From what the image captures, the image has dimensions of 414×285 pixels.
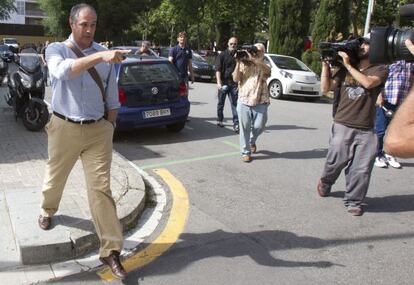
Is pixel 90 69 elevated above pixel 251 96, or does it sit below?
above

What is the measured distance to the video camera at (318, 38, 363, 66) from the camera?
485 cm

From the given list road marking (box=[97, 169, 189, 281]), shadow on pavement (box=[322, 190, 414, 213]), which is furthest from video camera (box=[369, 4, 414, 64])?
shadow on pavement (box=[322, 190, 414, 213])

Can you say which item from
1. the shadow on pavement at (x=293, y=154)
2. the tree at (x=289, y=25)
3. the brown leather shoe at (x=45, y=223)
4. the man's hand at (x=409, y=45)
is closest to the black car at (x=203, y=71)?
the tree at (x=289, y=25)

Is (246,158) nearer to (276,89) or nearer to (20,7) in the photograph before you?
(276,89)

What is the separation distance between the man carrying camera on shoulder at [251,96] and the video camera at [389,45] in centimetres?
473

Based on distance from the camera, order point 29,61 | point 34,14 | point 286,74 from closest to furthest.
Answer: point 29,61 → point 286,74 → point 34,14

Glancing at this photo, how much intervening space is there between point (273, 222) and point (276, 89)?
453 inches

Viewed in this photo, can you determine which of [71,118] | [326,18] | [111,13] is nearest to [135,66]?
[71,118]

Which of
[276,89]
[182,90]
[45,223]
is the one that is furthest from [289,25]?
[45,223]

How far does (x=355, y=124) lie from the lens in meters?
5.27

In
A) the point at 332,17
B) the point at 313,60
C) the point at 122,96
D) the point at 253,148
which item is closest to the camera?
the point at 253,148

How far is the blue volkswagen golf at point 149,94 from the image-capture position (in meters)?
8.46

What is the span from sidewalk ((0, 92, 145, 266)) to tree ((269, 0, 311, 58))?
16.9m

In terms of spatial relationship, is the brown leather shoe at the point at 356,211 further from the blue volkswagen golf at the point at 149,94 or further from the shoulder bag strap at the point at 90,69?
the blue volkswagen golf at the point at 149,94
